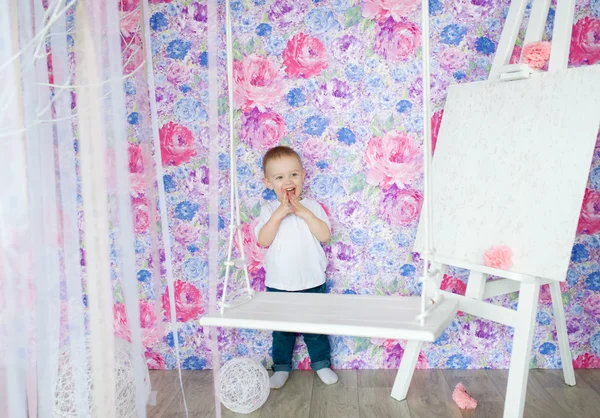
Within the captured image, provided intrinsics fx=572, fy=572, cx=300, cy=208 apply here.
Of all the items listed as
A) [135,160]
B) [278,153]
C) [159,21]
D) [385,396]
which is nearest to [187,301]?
[135,160]

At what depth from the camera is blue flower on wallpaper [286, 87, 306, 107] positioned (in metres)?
2.62

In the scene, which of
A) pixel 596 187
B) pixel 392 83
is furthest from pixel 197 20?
pixel 596 187

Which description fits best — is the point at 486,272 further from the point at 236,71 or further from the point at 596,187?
the point at 236,71

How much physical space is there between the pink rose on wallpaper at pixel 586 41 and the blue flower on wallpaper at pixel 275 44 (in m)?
1.28

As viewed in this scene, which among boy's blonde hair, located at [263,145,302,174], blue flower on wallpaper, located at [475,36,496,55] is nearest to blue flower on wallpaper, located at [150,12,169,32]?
boy's blonde hair, located at [263,145,302,174]

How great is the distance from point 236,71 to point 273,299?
116 centimetres

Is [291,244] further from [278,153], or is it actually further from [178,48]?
[178,48]

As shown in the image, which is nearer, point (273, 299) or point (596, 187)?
point (273, 299)

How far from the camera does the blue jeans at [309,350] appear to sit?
2611mm

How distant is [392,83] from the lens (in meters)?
2.58

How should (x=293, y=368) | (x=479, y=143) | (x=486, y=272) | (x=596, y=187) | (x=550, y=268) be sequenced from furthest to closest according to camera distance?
(x=293, y=368)
(x=596, y=187)
(x=479, y=143)
(x=486, y=272)
(x=550, y=268)

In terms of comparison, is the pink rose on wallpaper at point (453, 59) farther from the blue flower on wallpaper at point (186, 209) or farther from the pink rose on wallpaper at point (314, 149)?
the blue flower on wallpaper at point (186, 209)

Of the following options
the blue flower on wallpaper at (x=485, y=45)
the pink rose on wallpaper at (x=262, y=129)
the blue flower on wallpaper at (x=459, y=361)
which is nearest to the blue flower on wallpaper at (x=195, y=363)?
the pink rose on wallpaper at (x=262, y=129)

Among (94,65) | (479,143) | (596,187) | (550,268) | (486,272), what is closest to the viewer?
(94,65)
